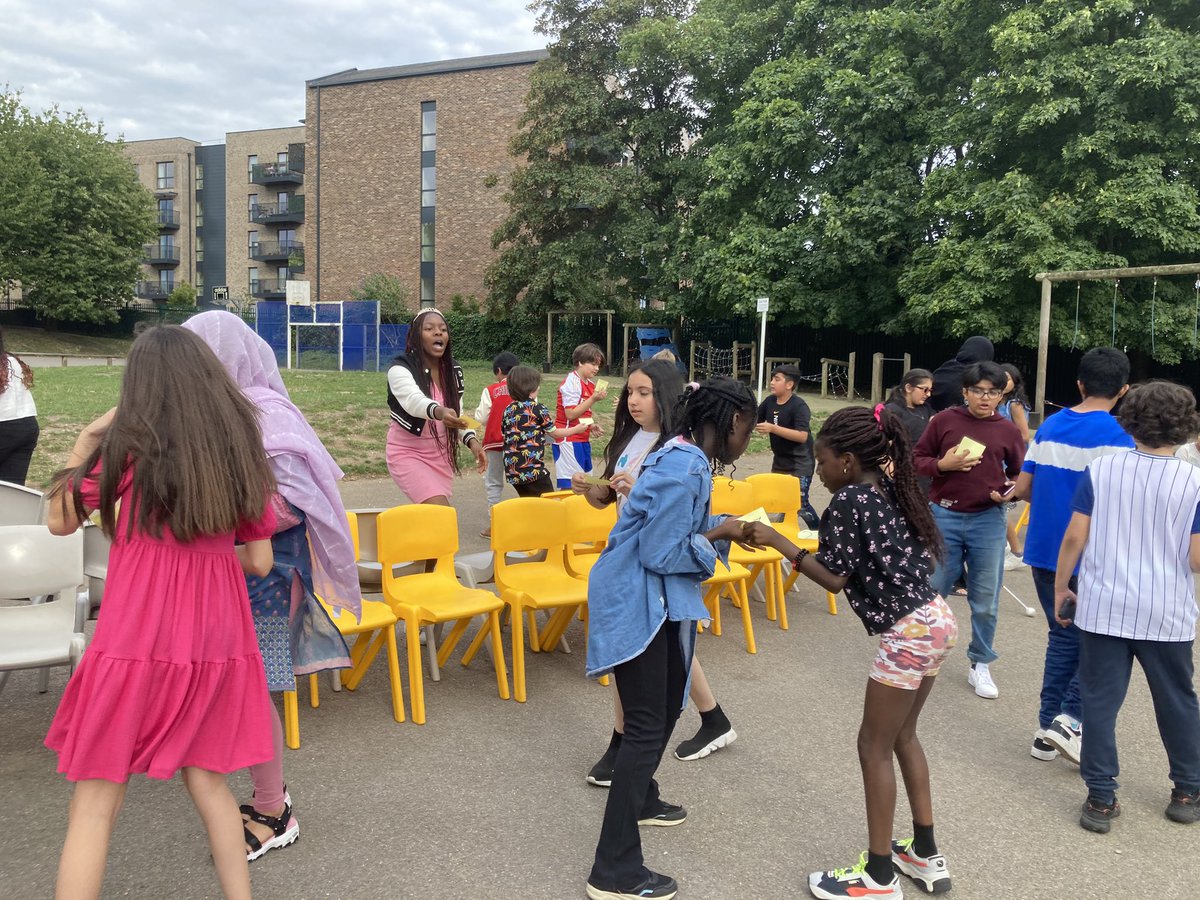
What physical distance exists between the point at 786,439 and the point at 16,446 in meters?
5.76

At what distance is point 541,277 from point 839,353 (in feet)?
32.4

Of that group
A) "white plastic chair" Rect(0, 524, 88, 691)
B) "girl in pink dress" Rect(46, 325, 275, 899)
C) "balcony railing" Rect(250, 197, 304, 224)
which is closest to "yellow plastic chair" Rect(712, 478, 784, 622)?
"white plastic chair" Rect(0, 524, 88, 691)

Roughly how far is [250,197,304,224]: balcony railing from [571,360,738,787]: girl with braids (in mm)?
61459

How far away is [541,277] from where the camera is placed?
2961 centimetres

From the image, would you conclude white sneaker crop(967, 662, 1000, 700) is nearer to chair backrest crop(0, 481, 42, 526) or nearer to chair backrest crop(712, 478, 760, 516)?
chair backrest crop(712, 478, 760, 516)

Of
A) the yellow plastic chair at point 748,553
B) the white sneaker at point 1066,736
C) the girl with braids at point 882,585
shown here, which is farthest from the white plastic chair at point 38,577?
the white sneaker at point 1066,736

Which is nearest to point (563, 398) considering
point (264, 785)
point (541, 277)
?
point (264, 785)

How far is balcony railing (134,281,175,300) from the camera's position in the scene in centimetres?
6794

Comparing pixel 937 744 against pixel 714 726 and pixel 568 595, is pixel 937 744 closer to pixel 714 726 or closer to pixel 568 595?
pixel 714 726

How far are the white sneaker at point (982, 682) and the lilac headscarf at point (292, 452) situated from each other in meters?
3.49

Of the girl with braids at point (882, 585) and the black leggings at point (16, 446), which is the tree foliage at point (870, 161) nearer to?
the girl with braids at point (882, 585)

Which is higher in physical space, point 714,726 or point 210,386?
point 210,386

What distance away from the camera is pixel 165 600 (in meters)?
2.37

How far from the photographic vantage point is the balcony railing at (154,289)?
2675 inches
